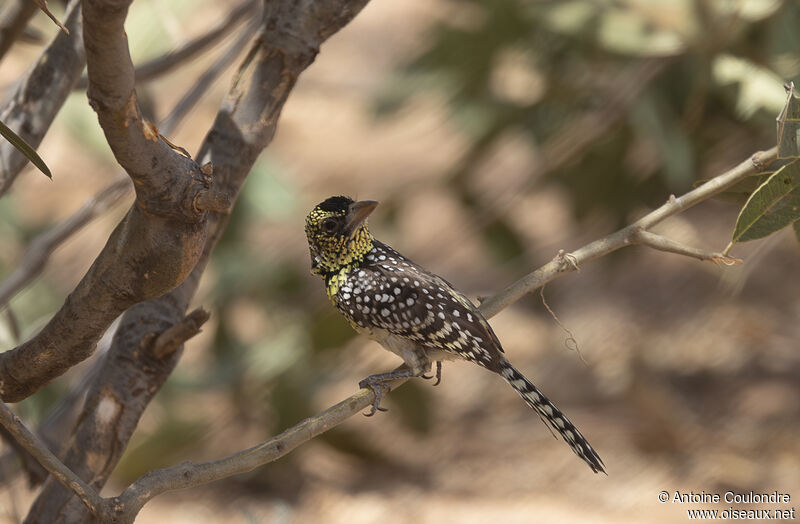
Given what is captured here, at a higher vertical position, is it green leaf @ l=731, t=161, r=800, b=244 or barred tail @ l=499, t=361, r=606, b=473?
green leaf @ l=731, t=161, r=800, b=244

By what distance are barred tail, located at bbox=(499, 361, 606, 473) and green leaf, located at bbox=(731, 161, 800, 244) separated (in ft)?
1.78

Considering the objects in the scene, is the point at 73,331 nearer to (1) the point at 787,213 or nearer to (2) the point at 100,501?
(2) the point at 100,501

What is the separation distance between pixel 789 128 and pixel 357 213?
0.97 meters

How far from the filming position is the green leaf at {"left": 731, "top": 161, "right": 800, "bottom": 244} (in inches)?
69.3

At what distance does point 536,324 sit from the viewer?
249 inches

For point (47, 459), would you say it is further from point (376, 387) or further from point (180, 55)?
point (180, 55)

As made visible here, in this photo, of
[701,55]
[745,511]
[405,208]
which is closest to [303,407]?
[405,208]

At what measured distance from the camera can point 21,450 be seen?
7.25ft

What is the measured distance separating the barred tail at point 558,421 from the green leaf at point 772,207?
21.4 inches

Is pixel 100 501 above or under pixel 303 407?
under

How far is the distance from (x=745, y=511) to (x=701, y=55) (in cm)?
217

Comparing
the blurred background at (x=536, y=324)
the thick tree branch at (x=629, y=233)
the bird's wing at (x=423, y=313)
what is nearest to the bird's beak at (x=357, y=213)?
the bird's wing at (x=423, y=313)

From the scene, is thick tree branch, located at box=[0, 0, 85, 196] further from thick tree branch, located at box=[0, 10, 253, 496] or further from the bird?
the bird

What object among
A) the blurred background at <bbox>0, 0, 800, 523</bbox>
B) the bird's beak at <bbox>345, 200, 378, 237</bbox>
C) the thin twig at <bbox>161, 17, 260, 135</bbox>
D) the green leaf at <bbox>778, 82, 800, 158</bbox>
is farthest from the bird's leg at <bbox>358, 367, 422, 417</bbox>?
the blurred background at <bbox>0, 0, 800, 523</bbox>
